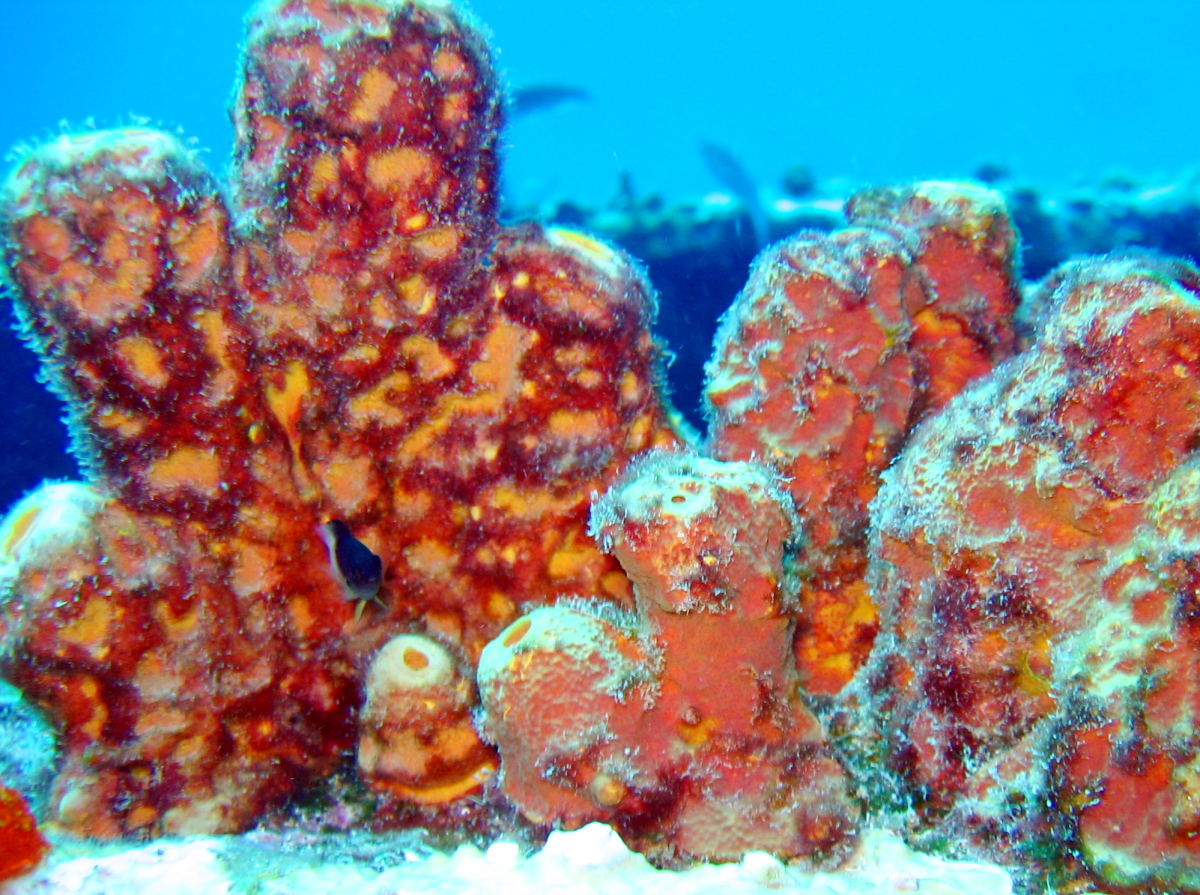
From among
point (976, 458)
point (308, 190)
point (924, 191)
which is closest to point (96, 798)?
point (308, 190)

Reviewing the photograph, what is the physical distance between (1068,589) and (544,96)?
10.7 m

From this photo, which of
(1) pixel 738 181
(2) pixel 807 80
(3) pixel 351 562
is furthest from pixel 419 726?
(2) pixel 807 80

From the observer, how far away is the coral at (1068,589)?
5.07 ft

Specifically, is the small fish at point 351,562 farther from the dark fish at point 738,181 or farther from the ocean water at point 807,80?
the ocean water at point 807,80

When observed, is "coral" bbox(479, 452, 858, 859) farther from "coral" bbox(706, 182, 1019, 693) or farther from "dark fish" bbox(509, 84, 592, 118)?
"dark fish" bbox(509, 84, 592, 118)

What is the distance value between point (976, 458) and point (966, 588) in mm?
371

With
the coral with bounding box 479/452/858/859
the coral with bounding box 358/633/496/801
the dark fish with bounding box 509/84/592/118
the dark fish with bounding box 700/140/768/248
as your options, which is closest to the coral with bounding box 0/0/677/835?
the coral with bounding box 358/633/496/801

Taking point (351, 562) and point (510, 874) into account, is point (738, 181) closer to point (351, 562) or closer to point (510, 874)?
point (351, 562)

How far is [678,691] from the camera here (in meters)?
1.92

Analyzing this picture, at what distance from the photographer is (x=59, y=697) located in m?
1.99

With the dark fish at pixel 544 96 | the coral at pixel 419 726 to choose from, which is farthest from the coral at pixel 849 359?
the dark fish at pixel 544 96

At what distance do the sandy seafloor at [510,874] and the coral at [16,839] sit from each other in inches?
1.5

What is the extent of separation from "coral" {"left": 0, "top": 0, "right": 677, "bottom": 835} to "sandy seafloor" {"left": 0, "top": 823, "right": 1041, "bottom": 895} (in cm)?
41

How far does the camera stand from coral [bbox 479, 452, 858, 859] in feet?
6.06
